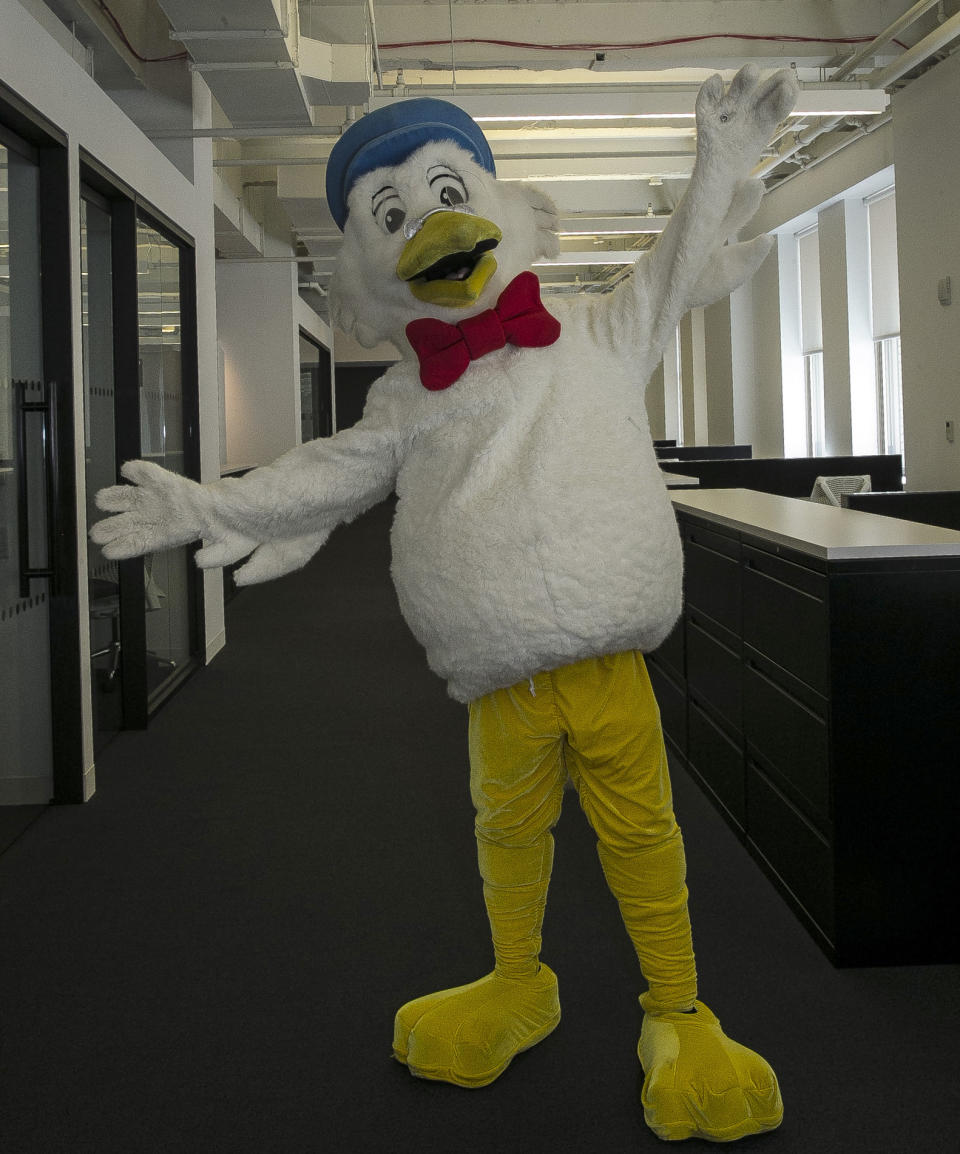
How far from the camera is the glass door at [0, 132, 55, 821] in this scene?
3244mm

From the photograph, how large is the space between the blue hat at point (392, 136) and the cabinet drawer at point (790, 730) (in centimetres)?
131

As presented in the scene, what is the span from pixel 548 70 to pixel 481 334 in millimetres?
5934

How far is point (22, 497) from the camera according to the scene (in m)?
Answer: 3.26

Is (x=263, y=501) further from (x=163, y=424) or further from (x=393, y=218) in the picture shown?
(x=163, y=424)

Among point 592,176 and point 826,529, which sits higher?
point 592,176

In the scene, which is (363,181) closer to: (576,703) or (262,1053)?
(576,703)

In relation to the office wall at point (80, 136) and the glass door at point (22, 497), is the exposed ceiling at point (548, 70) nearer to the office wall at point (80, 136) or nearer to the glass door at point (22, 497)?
the office wall at point (80, 136)

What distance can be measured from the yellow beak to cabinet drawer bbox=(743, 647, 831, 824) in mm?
1149

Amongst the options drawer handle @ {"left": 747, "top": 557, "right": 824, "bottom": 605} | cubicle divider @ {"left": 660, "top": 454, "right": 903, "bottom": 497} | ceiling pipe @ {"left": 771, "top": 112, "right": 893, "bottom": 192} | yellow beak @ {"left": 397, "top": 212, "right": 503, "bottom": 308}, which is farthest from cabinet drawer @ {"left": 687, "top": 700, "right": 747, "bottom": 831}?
ceiling pipe @ {"left": 771, "top": 112, "right": 893, "bottom": 192}

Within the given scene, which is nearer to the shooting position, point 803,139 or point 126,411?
point 126,411

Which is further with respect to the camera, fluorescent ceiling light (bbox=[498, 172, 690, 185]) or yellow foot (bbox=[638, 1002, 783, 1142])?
fluorescent ceiling light (bbox=[498, 172, 690, 185])

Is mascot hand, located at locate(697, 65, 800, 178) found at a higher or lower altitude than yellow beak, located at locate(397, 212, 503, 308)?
higher

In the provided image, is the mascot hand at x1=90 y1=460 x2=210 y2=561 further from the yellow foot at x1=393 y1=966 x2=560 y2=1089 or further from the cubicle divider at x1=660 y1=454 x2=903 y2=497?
the cubicle divider at x1=660 y1=454 x2=903 y2=497

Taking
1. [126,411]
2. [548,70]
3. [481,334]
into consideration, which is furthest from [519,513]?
[548,70]
